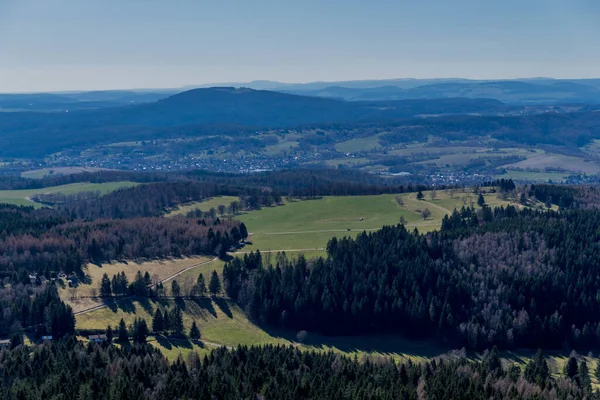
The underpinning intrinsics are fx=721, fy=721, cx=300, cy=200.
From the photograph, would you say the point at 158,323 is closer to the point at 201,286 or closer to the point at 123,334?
the point at 123,334

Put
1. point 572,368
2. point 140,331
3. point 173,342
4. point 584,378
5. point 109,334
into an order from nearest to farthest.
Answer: point 584,378
point 572,368
point 109,334
point 140,331
point 173,342

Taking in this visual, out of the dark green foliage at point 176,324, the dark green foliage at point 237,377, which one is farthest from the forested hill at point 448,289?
the dark green foliage at point 237,377

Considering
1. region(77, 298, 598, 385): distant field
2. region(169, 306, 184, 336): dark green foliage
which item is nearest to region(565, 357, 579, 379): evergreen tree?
region(77, 298, 598, 385): distant field

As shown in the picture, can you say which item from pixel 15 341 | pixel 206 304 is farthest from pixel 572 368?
pixel 15 341

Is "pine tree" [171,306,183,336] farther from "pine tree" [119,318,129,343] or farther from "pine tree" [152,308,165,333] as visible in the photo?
"pine tree" [119,318,129,343]

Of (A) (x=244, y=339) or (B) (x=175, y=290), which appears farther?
(B) (x=175, y=290)

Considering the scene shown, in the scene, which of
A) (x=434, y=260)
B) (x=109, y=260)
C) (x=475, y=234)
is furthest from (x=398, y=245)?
(x=109, y=260)
